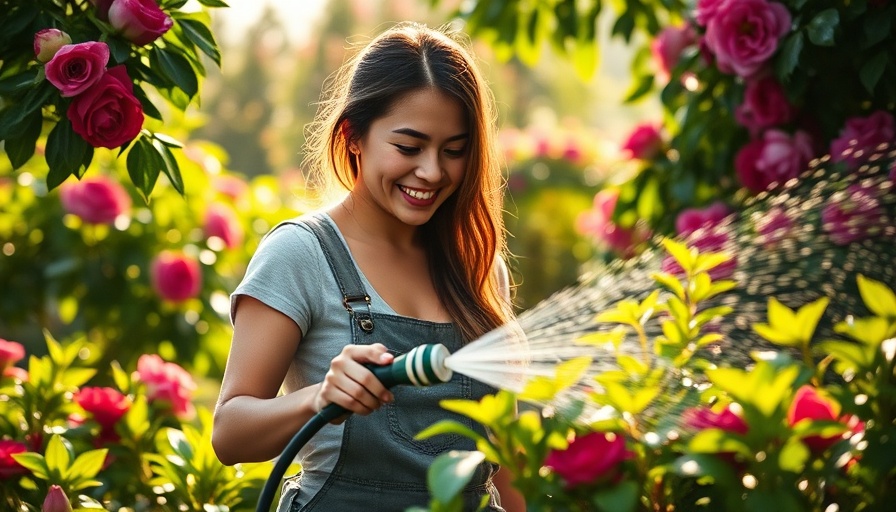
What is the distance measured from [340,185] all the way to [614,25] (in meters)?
1.75

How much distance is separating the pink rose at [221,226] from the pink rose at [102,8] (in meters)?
2.30

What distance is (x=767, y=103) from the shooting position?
Answer: 2.90 metres

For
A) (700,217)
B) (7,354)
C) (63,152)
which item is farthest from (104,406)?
(700,217)

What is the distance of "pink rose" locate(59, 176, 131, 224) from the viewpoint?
14.1ft

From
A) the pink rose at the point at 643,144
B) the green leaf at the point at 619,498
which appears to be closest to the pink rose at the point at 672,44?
the pink rose at the point at 643,144

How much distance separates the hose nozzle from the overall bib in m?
0.46

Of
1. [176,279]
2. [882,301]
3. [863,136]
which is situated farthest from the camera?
[176,279]

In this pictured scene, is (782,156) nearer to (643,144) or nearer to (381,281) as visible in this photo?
(643,144)

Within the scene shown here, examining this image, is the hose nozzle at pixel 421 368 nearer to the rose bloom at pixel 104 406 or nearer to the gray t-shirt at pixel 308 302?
the gray t-shirt at pixel 308 302

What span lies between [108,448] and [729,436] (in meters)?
1.66

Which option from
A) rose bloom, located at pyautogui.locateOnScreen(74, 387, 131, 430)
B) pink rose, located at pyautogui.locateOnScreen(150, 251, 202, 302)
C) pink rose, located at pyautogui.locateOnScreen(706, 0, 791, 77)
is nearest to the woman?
rose bloom, located at pyautogui.locateOnScreen(74, 387, 131, 430)

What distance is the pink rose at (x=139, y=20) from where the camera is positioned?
6.86 feet

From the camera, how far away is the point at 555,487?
1.34 metres

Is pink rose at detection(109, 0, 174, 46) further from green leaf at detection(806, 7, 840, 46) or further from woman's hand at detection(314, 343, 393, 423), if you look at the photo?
green leaf at detection(806, 7, 840, 46)
